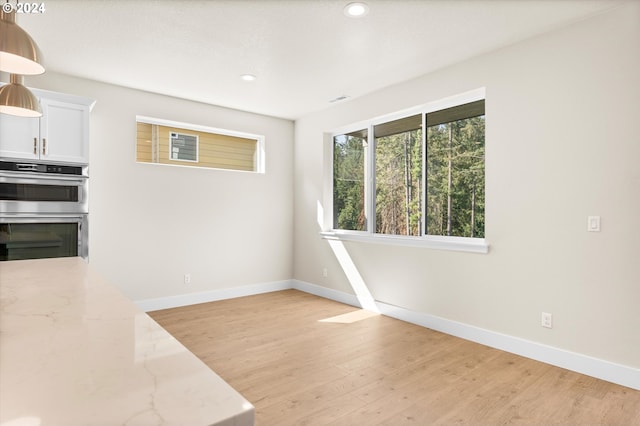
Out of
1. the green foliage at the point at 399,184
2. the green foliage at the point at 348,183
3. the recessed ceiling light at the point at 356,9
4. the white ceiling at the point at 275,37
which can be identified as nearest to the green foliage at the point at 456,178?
the green foliage at the point at 399,184

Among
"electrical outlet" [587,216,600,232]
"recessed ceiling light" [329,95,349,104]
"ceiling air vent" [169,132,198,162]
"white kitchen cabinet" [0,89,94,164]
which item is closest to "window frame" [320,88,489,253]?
"recessed ceiling light" [329,95,349,104]

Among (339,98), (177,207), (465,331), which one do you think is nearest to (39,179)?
(177,207)

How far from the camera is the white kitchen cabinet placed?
11.0 feet

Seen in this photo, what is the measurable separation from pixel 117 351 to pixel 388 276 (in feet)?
12.6

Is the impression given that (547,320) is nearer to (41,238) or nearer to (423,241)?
(423,241)

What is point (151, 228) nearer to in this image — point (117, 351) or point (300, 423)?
point (300, 423)

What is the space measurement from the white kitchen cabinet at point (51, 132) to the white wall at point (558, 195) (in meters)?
3.58

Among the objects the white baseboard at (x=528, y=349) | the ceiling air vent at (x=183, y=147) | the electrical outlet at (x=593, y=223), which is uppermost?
the ceiling air vent at (x=183, y=147)

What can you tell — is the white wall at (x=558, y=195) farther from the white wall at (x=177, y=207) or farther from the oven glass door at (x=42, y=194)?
the oven glass door at (x=42, y=194)

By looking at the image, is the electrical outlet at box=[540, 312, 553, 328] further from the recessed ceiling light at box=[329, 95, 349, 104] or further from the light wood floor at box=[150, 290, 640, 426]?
the recessed ceiling light at box=[329, 95, 349, 104]

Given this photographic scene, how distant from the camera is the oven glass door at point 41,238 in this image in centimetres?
335

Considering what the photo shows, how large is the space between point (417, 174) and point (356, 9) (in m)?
2.07

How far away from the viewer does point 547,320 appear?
A: 10.0 feet

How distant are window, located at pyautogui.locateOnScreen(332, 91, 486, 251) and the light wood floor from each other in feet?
3.94
